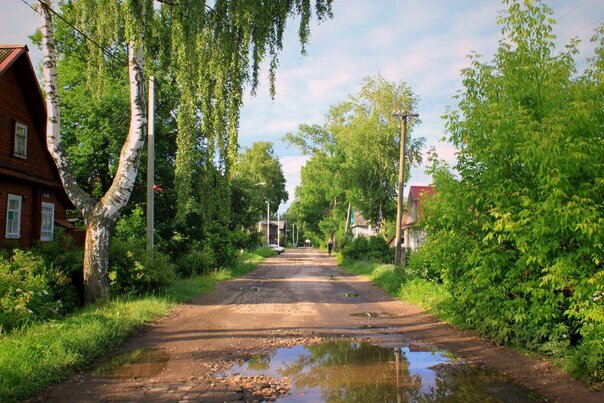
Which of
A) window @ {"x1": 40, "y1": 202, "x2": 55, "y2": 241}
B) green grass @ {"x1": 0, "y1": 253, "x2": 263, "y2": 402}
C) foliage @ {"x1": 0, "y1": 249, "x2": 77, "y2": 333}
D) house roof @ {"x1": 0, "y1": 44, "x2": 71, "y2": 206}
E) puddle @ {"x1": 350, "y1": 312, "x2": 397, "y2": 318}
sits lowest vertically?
puddle @ {"x1": 350, "y1": 312, "x2": 397, "y2": 318}

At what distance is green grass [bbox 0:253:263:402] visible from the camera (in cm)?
613

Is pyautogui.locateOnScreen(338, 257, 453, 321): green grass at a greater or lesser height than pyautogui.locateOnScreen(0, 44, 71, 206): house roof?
lesser

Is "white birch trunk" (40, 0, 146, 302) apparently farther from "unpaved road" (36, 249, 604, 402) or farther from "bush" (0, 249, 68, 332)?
"unpaved road" (36, 249, 604, 402)

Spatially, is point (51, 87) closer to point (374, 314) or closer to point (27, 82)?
point (27, 82)

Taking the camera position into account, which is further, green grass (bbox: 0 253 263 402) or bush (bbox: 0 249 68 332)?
bush (bbox: 0 249 68 332)

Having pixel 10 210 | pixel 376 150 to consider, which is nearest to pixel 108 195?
pixel 10 210

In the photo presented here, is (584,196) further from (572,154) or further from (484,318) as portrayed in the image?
(484,318)

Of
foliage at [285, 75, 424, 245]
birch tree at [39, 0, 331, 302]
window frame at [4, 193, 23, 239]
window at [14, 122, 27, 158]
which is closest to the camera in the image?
birch tree at [39, 0, 331, 302]

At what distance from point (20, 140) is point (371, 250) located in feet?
76.0

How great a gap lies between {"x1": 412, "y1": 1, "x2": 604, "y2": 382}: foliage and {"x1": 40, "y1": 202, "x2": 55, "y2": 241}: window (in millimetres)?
15959

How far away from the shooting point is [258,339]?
32.0 ft

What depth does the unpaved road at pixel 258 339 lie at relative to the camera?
629 cm

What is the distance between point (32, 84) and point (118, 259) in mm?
8511

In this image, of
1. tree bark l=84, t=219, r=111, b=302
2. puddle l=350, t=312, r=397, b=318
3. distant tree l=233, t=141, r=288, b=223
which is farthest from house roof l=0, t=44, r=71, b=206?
distant tree l=233, t=141, r=288, b=223
